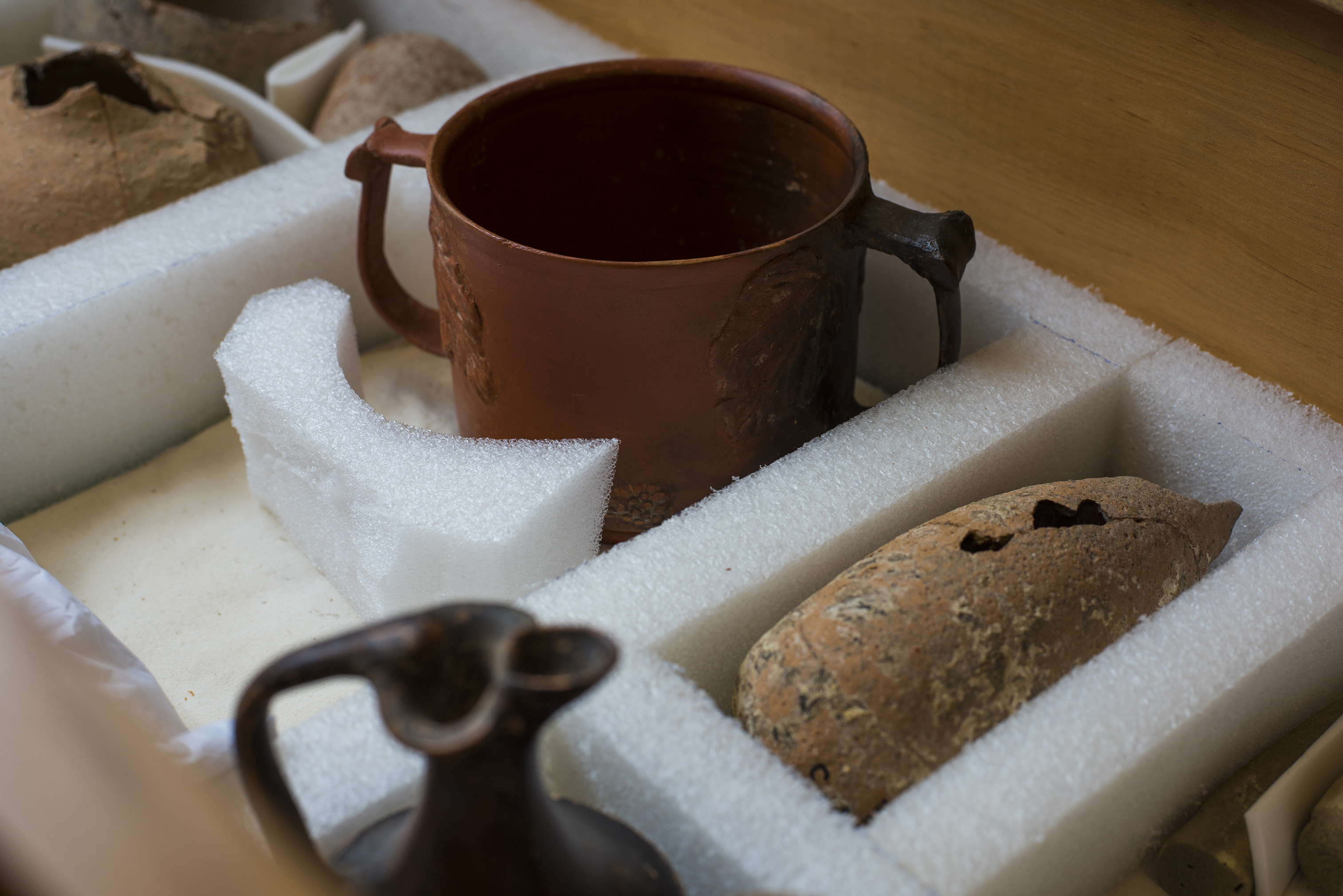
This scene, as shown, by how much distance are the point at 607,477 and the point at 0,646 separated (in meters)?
0.32

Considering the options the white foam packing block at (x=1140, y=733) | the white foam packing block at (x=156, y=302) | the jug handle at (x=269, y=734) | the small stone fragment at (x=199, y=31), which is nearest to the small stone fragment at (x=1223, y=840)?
the white foam packing block at (x=1140, y=733)

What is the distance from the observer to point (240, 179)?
2.52 feet

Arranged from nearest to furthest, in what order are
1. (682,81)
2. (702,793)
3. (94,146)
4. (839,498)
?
1. (702,793)
2. (839,498)
3. (682,81)
4. (94,146)

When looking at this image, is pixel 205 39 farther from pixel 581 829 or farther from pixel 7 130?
pixel 581 829

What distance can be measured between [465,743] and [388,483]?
0.31 metres

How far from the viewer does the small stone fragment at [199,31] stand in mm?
937

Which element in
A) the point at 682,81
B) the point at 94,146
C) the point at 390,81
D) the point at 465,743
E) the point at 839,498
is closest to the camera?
the point at 465,743

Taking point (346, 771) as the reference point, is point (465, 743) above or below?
above

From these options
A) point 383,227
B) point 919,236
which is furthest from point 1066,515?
point 383,227

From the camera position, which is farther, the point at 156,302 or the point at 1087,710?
the point at 156,302

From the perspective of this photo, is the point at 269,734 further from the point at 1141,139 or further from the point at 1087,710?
the point at 1141,139

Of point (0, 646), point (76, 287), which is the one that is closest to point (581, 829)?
point (0, 646)

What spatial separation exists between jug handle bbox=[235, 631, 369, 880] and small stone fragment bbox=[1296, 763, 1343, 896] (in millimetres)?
396

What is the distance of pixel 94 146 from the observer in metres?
0.77
